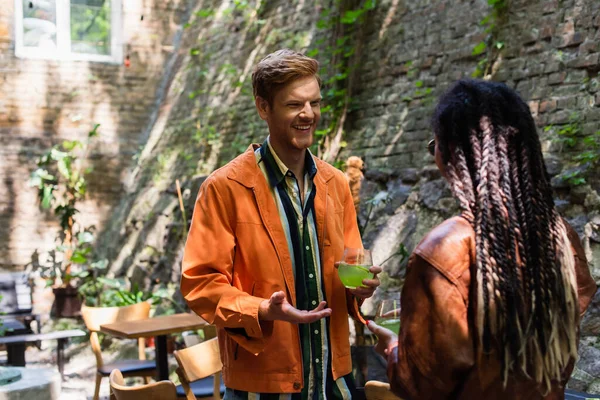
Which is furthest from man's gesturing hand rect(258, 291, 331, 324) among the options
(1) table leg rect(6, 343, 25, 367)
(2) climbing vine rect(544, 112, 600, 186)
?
(1) table leg rect(6, 343, 25, 367)

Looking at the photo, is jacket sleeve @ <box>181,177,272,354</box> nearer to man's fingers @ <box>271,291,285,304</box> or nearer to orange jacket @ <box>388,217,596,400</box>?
man's fingers @ <box>271,291,285,304</box>

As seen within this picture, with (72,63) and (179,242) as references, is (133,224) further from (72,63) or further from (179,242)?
(72,63)

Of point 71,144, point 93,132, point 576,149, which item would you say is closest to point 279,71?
point 576,149

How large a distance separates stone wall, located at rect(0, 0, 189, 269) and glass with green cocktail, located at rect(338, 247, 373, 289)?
9.41 meters

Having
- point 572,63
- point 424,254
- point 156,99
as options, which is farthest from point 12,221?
point 424,254

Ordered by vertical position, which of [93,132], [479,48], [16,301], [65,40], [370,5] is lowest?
[16,301]

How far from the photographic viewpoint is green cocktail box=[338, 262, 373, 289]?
207 cm

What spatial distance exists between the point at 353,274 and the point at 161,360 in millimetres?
3212

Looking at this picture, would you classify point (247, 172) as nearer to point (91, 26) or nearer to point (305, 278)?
point (305, 278)

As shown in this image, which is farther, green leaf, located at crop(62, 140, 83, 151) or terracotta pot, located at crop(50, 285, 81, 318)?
green leaf, located at crop(62, 140, 83, 151)

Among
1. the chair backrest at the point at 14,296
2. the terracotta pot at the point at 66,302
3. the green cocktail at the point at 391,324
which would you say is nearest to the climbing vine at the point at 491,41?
the green cocktail at the point at 391,324

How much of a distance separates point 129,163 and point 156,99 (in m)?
1.01

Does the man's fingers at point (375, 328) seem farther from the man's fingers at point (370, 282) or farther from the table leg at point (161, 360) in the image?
the table leg at point (161, 360)

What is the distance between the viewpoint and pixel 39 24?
1093 centimetres
